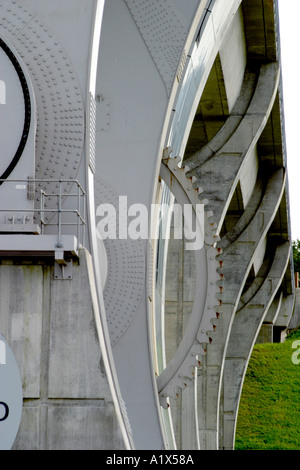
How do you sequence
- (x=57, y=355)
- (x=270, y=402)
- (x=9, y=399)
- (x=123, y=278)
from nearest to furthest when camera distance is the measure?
(x=9, y=399) → (x=57, y=355) → (x=123, y=278) → (x=270, y=402)

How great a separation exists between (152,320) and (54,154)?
13.6ft

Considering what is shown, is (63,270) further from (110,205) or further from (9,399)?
(110,205)

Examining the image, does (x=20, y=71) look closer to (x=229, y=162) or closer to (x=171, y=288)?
(x=171, y=288)

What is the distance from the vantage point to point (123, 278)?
1436 cm

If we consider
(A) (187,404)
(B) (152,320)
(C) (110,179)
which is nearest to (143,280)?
(B) (152,320)

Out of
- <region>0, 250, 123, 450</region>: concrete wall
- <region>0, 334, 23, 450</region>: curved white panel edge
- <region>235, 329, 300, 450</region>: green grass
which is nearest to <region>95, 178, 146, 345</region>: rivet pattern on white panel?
<region>0, 250, 123, 450</region>: concrete wall

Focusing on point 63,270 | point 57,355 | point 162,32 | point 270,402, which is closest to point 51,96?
point 63,270

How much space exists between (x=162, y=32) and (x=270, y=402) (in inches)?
1345

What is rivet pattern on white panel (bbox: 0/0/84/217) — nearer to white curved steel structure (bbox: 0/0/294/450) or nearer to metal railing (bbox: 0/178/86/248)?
white curved steel structure (bbox: 0/0/294/450)

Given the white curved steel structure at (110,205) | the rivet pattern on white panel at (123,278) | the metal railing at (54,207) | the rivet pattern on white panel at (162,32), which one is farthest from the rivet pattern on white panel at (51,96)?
the rivet pattern on white panel at (162,32)

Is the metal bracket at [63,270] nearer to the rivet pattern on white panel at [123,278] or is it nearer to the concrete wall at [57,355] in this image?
the concrete wall at [57,355]

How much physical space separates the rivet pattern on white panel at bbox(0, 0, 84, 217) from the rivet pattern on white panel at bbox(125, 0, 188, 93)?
4071 mm

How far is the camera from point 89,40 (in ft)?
36.5

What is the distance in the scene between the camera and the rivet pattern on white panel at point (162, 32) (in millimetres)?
15141
